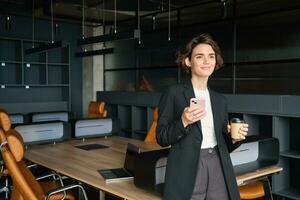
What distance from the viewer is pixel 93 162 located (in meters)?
3.00

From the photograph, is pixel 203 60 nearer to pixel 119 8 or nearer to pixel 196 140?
pixel 196 140

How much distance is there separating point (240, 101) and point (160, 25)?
4774 millimetres

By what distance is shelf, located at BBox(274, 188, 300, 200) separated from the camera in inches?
147

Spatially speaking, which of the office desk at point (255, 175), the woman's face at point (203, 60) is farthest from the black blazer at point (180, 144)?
the office desk at point (255, 175)

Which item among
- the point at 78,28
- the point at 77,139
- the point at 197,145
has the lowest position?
the point at 77,139

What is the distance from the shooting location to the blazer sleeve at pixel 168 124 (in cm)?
155

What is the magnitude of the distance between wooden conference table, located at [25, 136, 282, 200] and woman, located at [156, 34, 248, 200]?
0.38 m

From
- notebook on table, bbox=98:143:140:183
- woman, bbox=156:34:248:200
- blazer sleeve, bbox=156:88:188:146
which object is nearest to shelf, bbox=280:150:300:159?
notebook on table, bbox=98:143:140:183

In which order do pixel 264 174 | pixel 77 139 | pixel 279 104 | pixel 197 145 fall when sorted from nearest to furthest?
pixel 197 145 < pixel 264 174 < pixel 279 104 < pixel 77 139

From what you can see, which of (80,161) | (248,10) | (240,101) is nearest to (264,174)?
(80,161)

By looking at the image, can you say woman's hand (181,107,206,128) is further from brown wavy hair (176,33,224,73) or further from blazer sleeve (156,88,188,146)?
brown wavy hair (176,33,224,73)

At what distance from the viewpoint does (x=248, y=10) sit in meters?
7.74

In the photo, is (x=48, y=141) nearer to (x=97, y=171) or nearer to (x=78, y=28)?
(x=97, y=171)

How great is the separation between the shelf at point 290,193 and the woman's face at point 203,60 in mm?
2688
